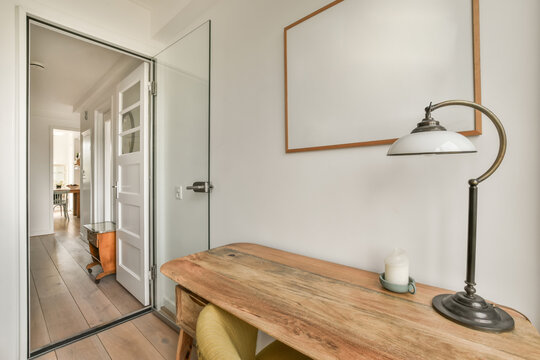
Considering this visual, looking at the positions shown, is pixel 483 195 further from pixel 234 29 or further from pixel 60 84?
pixel 60 84

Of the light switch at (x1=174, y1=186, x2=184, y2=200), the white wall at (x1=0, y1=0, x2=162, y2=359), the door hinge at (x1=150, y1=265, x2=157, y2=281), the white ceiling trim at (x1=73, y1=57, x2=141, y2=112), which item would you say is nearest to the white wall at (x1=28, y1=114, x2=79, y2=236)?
the white ceiling trim at (x1=73, y1=57, x2=141, y2=112)

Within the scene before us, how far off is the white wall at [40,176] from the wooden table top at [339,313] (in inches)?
223

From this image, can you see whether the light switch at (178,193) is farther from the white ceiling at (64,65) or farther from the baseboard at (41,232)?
the baseboard at (41,232)

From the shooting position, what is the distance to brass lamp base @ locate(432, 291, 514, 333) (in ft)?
1.96

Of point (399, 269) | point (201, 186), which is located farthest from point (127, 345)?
point (399, 269)

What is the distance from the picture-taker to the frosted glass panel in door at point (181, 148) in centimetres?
182

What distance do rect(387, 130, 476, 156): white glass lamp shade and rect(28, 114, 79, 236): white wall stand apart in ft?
21.3

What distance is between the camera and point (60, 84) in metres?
3.92

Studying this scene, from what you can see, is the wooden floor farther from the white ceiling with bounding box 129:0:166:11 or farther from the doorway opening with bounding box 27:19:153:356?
the white ceiling with bounding box 129:0:166:11

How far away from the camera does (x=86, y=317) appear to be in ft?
6.98

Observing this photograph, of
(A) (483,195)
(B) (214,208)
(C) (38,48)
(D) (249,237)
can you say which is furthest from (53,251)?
(A) (483,195)

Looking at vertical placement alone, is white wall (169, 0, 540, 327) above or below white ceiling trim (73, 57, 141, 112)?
below

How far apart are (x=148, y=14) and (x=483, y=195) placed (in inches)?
105

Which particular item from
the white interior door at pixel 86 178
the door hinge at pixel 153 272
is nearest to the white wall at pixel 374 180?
the door hinge at pixel 153 272
